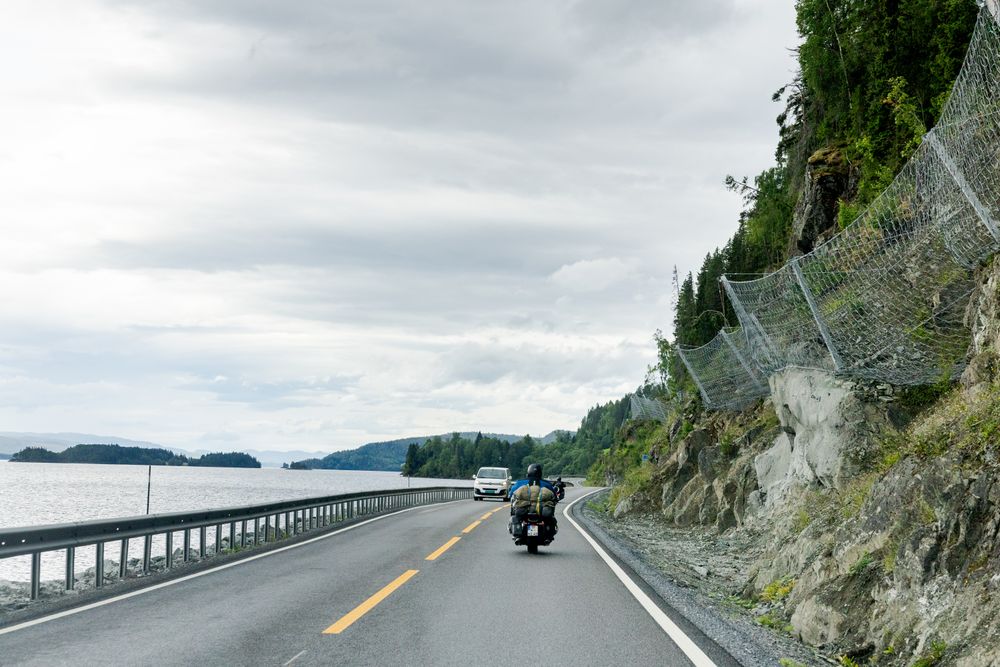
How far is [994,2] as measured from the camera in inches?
283

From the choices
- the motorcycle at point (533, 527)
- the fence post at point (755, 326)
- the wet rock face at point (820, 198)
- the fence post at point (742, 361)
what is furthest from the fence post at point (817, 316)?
the wet rock face at point (820, 198)

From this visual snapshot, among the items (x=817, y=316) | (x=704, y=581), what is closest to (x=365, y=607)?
(x=704, y=581)

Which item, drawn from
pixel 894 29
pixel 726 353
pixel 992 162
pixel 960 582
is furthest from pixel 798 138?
pixel 960 582

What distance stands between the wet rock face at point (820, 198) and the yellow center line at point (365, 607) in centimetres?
1854

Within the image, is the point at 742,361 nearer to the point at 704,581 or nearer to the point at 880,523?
the point at 704,581

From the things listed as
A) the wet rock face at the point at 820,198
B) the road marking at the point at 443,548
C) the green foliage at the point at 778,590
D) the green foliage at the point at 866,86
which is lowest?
the road marking at the point at 443,548

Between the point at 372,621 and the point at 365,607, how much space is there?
2.80 ft

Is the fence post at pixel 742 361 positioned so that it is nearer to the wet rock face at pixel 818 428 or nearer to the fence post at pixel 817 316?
the wet rock face at pixel 818 428

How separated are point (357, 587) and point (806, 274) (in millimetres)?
8161

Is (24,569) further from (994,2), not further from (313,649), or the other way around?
(994,2)

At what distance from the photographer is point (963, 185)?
853cm

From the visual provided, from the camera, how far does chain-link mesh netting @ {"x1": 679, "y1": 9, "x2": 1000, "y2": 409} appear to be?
824 cm

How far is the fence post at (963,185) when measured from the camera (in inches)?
324

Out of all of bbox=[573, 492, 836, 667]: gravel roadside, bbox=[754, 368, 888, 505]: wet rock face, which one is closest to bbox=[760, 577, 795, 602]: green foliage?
bbox=[573, 492, 836, 667]: gravel roadside
